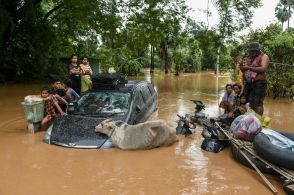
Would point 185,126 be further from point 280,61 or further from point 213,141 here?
point 280,61

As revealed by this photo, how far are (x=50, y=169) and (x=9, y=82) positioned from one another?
16.6 m

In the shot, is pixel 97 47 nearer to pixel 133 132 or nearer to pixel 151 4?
pixel 151 4

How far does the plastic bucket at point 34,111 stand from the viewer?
30.2 ft

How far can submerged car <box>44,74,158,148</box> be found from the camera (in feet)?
25.9

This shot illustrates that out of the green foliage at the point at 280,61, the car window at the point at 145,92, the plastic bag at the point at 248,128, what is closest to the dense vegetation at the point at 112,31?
the green foliage at the point at 280,61

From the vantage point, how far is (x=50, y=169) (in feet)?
22.0

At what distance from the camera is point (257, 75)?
8602mm

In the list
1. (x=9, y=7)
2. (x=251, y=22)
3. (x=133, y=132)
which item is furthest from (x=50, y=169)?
(x=251, y=22)

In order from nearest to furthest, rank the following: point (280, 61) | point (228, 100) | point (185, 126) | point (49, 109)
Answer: point (185, 126) < point (49, 109) < point (228, 100) < point (280, 61)

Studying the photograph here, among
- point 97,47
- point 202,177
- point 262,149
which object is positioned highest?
point 97,47

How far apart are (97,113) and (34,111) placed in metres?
1.65

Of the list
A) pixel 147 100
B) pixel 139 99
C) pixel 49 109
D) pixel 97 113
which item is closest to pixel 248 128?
pixel 139 99

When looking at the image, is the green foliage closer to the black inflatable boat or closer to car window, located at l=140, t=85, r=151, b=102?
Result: car window, located at l=140, t=85, r=151, b=102

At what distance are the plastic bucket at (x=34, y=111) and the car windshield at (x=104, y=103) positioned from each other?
1009mm
